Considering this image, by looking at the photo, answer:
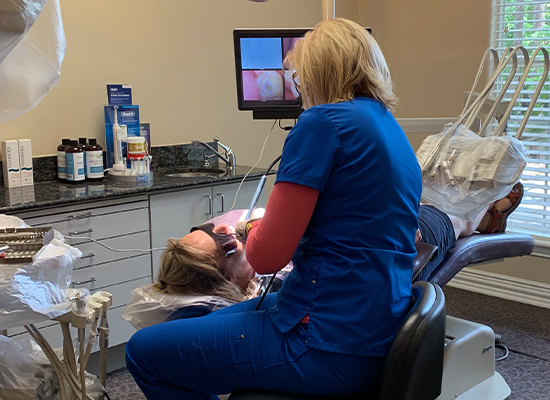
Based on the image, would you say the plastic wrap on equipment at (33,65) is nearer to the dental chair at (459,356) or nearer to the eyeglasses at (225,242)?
the eyeglasses at (225,242)

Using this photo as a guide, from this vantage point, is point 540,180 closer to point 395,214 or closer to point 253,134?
point 253,134

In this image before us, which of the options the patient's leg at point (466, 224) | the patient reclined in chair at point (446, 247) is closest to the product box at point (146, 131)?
the patient reclined in chair at point (446, 247)

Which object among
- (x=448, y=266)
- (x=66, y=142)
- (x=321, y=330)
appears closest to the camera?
(x=321, y=330)

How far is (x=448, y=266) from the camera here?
88.6 inches

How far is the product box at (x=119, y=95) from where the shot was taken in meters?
2.84

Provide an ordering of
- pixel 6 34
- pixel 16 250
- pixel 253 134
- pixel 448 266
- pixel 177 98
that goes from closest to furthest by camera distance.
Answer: pixel 6 34 → pixel 16 250 → pixel 448 266 → pixel 177 98 → pixel 253 134

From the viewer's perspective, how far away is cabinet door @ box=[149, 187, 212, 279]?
8.51ft

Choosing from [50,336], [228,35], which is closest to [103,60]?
[228,35]

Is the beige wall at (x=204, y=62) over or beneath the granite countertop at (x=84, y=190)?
over

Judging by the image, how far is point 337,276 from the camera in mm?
1285

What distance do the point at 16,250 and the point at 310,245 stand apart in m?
0.70

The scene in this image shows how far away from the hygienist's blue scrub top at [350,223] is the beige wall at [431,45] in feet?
7.70

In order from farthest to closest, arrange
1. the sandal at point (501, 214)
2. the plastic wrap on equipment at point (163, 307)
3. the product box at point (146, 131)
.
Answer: the product box at point (146, 131) → the sandal at point (501, 214) → the plastic wrap on equipment at point (163, 307)

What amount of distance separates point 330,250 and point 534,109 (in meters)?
2.62
